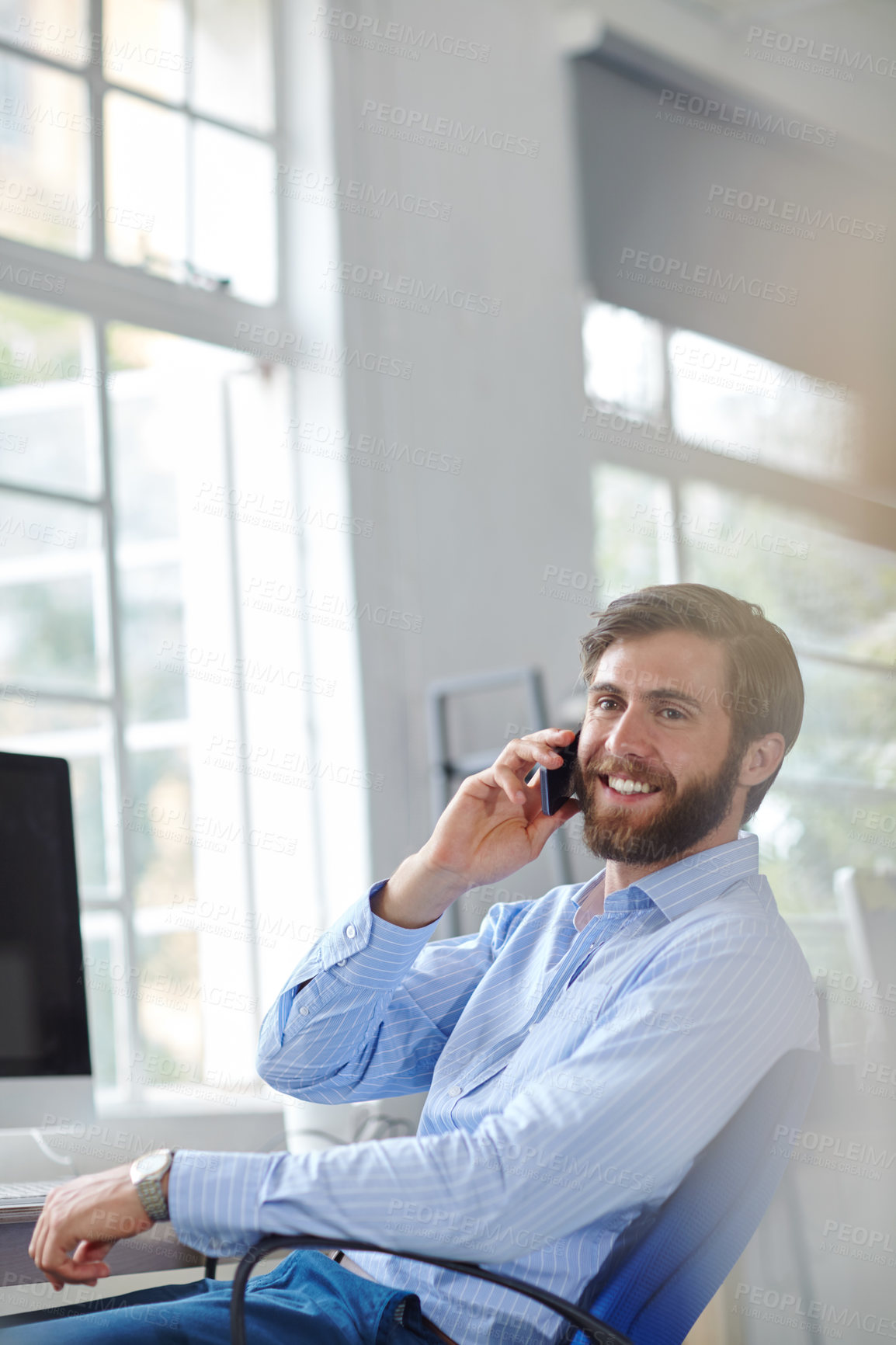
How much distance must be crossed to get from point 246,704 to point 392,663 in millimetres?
403

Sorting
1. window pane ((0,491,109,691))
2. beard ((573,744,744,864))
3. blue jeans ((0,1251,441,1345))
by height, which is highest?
window pane ((0,491,109,691))

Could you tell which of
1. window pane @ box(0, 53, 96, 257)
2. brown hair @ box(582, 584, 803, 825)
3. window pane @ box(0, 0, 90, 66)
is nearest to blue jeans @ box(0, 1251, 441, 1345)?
brown hair @ box(582, 584, 803, 825)

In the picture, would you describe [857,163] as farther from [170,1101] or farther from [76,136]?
[170,1101]

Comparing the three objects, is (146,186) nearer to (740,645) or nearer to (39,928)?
(39,928)

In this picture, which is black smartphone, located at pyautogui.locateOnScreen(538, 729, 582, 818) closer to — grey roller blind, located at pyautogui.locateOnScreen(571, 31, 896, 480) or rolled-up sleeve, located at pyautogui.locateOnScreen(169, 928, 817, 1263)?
rolled-up sleeve, located at pyautogui.locateOnScreen(169, 928, 817, 1263)

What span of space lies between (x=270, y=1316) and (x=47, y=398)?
2.21 metres

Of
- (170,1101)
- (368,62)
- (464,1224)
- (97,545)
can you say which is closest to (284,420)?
(97,545)

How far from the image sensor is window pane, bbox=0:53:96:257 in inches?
119

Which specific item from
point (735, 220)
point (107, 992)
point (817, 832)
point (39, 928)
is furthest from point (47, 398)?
point (817, 832)

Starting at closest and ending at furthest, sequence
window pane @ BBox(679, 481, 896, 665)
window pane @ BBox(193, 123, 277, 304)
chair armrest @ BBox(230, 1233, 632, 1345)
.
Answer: chair armrest @ BBox(230, 1233, 632, 1345) < window pane @ BBox(193, 123, 277, 304) < window pane @ BBox(679, 481, 896, 665)

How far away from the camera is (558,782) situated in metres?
1.85

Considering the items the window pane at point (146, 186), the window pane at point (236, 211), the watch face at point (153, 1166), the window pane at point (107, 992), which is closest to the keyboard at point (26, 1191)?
the watch face at point (153, 1166)

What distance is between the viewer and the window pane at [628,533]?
419 centimetres

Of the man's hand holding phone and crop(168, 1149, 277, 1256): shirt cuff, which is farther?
the man's hand holding phone
